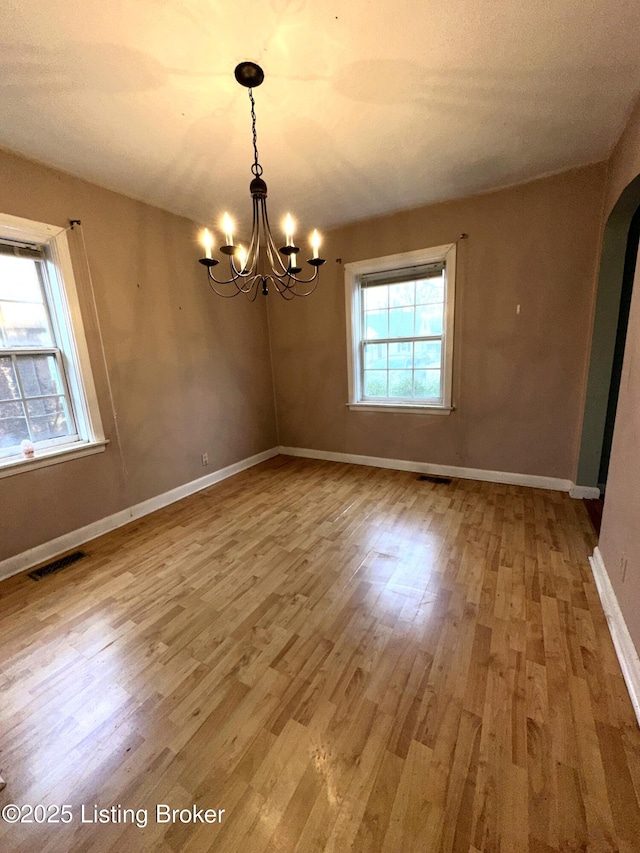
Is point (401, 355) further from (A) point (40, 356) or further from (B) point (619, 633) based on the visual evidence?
(A) point (40, 356)

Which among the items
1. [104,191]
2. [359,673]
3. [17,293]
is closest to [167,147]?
[104,191]

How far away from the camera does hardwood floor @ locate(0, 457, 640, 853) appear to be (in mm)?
967

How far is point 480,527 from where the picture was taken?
2543mm

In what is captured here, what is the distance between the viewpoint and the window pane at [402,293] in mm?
3535

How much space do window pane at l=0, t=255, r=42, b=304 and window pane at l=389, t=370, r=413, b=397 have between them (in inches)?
129

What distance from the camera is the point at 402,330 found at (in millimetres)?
3648

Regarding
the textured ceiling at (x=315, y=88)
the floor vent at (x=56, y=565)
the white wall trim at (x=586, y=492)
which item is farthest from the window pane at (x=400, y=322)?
the floor vent at (x=56, y=565)

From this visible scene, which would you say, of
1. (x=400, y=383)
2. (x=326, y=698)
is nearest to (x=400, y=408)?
(x=400, y=383)

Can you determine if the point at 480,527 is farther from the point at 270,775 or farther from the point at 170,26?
the point at 170,26

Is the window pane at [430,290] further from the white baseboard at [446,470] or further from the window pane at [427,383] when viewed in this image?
the white baseboard at [446,470]

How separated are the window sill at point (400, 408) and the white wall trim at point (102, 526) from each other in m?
1.66

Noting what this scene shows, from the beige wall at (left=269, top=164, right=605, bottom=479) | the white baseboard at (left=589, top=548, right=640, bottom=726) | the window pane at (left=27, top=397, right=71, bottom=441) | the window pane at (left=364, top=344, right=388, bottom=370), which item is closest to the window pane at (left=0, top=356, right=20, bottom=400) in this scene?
the window pane at (left=27, top=397, right=71, bottom=441)

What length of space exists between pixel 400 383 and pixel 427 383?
12.2 inches

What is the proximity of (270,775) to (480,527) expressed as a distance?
2071 mm
